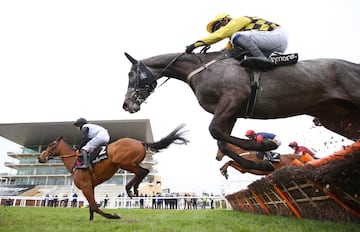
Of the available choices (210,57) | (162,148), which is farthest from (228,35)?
(162,148)

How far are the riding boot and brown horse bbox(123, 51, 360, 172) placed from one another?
7 centimetres

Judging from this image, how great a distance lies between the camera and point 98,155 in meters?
6.66

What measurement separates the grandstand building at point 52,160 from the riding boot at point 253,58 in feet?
142

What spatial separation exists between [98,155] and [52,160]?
166 ft

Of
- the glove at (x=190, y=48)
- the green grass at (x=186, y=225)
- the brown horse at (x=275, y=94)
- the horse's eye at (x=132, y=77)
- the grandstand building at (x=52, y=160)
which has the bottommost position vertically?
the green grass at (x=186, y=225)

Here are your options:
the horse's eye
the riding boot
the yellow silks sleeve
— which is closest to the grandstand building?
the horse's eye

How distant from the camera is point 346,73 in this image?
332 cm

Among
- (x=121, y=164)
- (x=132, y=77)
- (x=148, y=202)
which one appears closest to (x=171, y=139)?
(x=121, y=164)

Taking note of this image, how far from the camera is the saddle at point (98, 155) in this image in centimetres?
659

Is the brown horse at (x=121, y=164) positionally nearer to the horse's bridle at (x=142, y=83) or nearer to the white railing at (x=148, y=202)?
the horse's bridle at (x=142, y=83)

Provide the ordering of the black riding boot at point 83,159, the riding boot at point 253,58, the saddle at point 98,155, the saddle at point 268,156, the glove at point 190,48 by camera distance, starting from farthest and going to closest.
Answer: the saddle at point 268,156 < the saddle at point 98,155 < the black riding boot at point 83,159 < the glove at point 190,48 < the riding boot at point 253,58

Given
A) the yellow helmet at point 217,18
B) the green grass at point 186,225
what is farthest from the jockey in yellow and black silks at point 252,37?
the green grass at point 186,225

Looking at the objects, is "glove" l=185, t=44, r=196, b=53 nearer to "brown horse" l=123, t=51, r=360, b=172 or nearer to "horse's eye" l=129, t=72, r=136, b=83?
"brown horse" l=123, t=51, r=360, b=172

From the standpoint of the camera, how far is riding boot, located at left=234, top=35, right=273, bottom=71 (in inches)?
130
